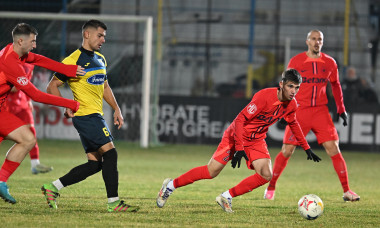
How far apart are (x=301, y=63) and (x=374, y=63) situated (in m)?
10.2

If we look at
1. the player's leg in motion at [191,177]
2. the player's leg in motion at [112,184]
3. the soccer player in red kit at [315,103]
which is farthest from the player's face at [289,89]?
the player's leg in motion at [112,184]

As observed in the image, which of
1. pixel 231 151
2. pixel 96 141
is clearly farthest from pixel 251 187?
pixel 96 141

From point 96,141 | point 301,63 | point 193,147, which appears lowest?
point 193,147

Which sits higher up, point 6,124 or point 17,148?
point 6,124

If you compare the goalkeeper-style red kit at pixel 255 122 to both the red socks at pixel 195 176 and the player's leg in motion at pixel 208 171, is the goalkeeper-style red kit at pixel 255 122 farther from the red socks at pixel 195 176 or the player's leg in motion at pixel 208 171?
the red socks at pixel 195 176

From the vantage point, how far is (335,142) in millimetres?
8586

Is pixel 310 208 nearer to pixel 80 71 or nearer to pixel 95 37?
pixel 80 71

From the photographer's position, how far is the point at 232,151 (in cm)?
717

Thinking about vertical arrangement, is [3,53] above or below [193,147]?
above

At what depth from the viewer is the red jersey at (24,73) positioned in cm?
658

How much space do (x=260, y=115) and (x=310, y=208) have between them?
1189 mm

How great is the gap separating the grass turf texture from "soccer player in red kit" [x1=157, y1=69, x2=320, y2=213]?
23 cm

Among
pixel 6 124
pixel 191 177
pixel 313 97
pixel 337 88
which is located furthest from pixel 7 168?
pixel 337 88

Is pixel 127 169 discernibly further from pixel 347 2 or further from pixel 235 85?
pixel 347 2
